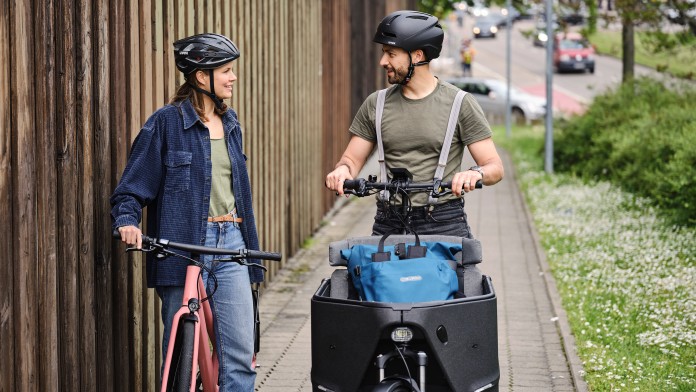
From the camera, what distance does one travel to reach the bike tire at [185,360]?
174 inches

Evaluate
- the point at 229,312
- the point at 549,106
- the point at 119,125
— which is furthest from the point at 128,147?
the point at 549,106

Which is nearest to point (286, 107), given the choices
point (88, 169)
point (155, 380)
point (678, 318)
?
point (678, 318)

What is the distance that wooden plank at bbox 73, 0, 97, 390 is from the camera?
4898 millimetres

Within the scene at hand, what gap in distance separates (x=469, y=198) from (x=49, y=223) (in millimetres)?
12507

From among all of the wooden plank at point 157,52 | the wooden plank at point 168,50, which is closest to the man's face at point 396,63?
the wooden plank at point 157,52

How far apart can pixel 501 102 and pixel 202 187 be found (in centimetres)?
3255

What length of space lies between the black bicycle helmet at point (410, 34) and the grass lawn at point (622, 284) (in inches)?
94.2

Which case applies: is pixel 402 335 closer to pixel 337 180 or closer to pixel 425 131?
pixel 337 180

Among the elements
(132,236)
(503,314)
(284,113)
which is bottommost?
(503,314)

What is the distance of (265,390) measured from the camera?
6.51 metres

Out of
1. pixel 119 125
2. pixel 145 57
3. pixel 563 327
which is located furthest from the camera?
pixel 563 327

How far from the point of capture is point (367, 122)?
16.6 feet

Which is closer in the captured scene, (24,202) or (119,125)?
(24,202)

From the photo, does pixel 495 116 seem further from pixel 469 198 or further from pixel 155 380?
pixel 155 380
